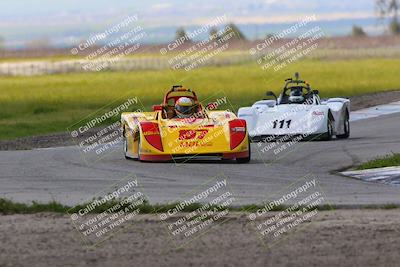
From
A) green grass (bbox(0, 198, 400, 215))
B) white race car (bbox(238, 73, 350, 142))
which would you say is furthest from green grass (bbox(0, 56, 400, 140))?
green grass (bbox(0, 198, 400, 215))

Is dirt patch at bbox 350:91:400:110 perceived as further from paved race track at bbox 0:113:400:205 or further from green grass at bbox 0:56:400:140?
paved race track at bbox 0:113:400:205

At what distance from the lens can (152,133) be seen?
2080 cm

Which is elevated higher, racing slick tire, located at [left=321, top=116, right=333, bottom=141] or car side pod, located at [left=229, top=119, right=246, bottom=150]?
car side pod, located at [left=229, top=119, right=246, bottom=150]

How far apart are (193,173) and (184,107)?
3.35m

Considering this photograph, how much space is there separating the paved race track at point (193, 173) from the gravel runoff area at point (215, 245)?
6.38ft

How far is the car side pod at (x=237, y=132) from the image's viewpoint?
68.2 feet

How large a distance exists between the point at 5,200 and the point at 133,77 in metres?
66.6

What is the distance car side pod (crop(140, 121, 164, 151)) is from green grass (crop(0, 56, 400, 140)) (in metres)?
10.9

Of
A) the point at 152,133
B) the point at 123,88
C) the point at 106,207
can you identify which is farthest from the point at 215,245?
the point at 123,88

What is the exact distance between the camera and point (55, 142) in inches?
1052

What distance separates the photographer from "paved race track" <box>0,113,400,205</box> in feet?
51.5

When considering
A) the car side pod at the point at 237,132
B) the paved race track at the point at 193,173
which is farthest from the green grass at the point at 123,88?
the car side pod at the point at 237,132

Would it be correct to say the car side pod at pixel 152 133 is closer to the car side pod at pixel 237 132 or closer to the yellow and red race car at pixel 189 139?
the yellow and red race car at pixel 189 139

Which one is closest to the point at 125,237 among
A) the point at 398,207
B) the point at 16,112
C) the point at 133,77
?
the point at 398,207
